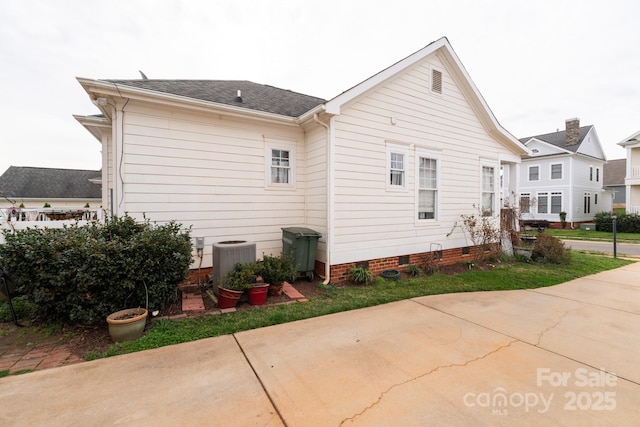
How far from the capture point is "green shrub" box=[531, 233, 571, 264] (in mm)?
8594

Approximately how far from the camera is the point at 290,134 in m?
6.93

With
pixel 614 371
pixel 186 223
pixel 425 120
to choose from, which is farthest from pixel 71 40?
pixel 614 371

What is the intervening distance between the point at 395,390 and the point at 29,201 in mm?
30179

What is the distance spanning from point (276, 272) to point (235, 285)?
2.67 feet

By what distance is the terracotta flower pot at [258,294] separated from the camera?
4793 mm

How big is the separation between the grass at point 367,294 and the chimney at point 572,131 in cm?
1846

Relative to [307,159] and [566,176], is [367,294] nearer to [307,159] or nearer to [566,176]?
[307,159]

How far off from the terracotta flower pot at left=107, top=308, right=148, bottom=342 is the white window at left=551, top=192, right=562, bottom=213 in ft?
95.2

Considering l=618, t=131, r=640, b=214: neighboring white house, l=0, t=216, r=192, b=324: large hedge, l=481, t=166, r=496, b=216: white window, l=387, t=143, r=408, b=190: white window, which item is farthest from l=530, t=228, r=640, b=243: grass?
l=0, t=216, r=192, b=324: large hedge

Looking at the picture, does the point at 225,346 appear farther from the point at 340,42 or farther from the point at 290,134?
the point at 340,42

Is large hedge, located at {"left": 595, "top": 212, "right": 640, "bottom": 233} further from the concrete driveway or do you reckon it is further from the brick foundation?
the concrete driveway

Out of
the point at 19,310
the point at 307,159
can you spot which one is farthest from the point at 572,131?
the point at 19,310

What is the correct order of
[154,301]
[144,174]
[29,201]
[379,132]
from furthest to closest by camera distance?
[29,201] < [379,132] < [144,174] < [154,301]

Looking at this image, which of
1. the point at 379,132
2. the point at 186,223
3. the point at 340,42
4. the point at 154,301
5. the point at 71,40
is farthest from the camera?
the point at 340,42
